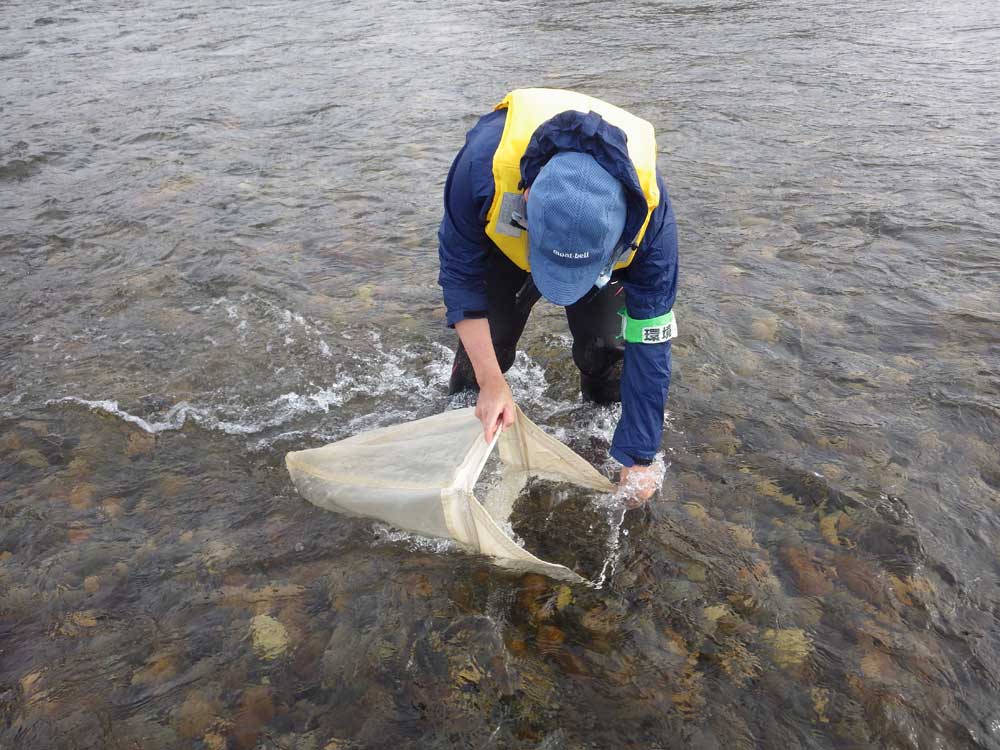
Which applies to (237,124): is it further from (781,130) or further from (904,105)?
(904,105)

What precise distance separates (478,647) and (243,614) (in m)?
0.91

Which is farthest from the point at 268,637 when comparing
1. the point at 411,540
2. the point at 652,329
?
the point at 652,329

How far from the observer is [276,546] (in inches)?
125

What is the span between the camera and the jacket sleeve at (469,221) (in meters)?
2.50

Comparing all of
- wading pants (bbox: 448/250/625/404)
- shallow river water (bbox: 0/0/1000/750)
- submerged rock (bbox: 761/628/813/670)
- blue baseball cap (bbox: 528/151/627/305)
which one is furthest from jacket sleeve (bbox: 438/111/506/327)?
submerged rock (bbox: 761/628/813/670)

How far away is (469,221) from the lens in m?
2.63

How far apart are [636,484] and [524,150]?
145cm

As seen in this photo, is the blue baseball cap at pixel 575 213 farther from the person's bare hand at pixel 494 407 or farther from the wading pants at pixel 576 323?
the wading pants at pixel 576 323

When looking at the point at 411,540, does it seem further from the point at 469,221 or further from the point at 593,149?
the point at 593,149

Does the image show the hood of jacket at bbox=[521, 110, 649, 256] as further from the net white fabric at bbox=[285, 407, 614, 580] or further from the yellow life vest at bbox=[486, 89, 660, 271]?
the net white fabric at bbox=[285, 407, 614, 580]

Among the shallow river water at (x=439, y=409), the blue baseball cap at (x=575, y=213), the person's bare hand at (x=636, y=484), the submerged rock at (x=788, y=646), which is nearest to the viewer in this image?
the blue baseball cap at (x=575, y=213)

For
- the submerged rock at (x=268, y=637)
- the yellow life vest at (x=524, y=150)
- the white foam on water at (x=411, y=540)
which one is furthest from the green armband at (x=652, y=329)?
the submerged rock at (x=268, y=637)

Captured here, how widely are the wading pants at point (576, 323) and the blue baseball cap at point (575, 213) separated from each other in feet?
2.70

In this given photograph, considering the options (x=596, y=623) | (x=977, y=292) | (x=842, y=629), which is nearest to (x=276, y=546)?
(x=596, y=623)
